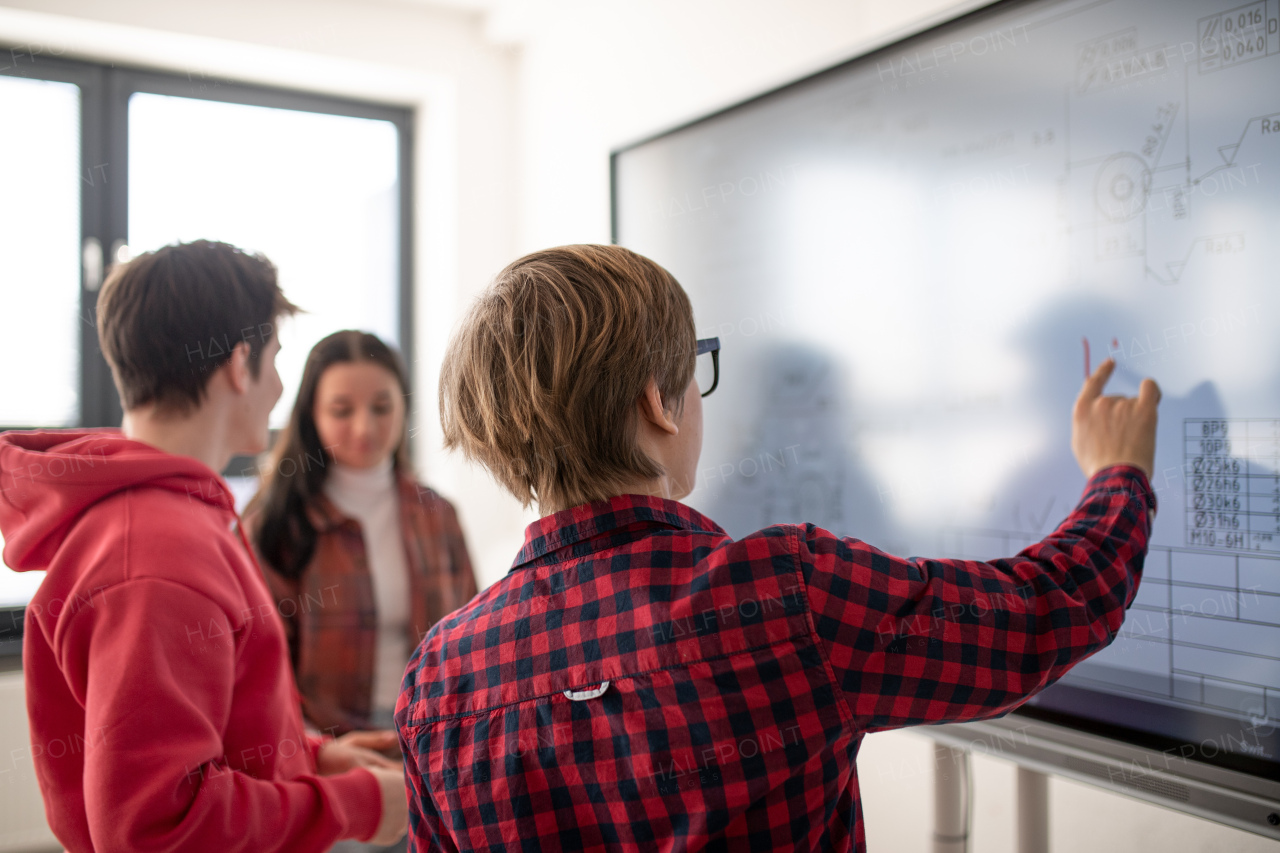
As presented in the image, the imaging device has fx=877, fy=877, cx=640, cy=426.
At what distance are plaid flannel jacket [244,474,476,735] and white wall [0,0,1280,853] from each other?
1017mm

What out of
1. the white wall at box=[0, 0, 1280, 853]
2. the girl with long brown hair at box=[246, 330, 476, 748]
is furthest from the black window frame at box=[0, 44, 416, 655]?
the girl with long brown hair at box=[246, 330, 476, 748]

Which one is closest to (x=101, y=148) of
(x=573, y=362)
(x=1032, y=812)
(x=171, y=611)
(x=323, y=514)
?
(x=323, y=514)

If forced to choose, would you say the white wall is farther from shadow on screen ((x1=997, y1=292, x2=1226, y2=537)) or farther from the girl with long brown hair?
the girl with long brown hair

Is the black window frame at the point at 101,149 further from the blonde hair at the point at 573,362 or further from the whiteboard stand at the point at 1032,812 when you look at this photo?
the whiteboard stand at the point at 1032,812

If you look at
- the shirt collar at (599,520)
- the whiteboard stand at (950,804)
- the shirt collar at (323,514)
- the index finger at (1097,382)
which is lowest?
the whiteboard stand at (950,804)

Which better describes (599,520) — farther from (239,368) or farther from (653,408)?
(239,368)

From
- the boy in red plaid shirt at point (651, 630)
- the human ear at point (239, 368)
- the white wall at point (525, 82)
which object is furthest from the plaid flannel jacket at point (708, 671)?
the white wall at point (525, 82)

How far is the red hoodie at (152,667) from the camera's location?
0.99 metres

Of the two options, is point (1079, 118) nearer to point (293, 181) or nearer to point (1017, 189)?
point (1017, 189)

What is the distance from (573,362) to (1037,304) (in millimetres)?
835

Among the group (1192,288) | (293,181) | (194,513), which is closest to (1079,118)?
(1192,288)

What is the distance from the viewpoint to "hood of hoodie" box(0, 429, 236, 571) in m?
1.11

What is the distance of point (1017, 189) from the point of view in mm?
1366

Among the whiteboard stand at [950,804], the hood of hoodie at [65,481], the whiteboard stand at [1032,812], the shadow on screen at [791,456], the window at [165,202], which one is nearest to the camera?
the hood of hoodie at [65,481]
